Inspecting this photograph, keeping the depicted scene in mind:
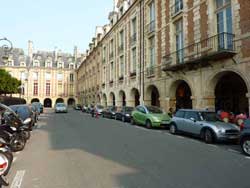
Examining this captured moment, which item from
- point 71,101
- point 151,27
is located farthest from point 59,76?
point 151,27

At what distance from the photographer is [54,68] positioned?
74.8m

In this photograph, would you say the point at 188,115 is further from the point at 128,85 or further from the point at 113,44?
the point at 113,44

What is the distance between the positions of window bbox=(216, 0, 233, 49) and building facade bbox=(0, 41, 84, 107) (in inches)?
2409

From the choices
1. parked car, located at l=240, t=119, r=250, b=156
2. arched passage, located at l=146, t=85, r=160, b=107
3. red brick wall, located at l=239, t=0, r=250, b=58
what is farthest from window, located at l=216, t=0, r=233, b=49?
arched passage, located at l=146, t=85, r=160, b=107

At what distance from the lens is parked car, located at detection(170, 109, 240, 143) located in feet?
34.5

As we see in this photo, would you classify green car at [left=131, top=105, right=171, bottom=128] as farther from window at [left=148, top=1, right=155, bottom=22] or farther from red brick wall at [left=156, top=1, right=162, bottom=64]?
window at [left=148, top=1, right=155, bottom=22]

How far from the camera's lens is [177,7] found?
19.7 metres

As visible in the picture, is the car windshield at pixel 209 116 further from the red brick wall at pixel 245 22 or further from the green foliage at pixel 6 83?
the green foliage at pixel 6 83

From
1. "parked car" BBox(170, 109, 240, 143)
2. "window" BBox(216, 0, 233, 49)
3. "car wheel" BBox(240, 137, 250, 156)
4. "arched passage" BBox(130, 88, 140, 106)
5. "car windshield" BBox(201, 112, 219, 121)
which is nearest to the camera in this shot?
"car wheel" BBox(240, 137, 250, 156)

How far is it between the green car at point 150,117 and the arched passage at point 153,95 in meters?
6.23

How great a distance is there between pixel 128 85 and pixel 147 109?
1198cm

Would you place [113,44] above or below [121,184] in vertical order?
above

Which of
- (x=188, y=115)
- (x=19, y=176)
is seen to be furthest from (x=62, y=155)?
(x=188, y=115)

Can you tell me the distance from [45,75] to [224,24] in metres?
64.8
